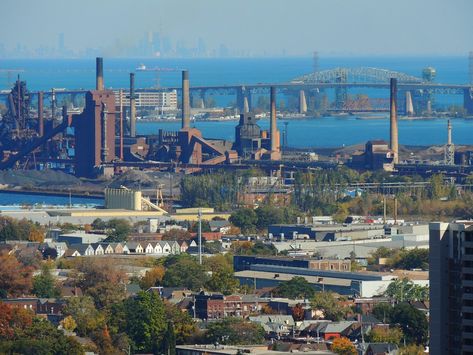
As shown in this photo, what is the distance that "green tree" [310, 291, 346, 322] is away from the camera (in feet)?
126

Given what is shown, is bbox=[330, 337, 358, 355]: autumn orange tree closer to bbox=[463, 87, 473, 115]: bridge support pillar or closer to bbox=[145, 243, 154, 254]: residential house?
bbox=[145, 243, 154, 254]: residential house

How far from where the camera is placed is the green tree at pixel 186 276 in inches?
1709

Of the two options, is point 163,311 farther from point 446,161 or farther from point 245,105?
point 245,105

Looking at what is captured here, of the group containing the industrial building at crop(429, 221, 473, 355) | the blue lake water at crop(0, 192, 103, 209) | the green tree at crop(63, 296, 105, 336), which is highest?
the industrial building at crop(429, 221, 473, 355)

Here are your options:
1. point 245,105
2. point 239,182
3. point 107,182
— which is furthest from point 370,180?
point 245,105

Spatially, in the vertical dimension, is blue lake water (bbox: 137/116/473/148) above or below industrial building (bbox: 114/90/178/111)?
below

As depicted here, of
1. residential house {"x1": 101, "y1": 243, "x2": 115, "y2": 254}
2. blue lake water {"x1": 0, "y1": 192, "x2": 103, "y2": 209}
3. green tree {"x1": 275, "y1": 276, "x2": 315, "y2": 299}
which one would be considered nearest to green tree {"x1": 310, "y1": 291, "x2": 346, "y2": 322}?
green tree {"x1": 275, "y1": 276, "x2": 315, "y2": 299}

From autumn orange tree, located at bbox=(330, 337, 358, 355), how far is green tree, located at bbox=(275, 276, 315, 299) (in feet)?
24.9

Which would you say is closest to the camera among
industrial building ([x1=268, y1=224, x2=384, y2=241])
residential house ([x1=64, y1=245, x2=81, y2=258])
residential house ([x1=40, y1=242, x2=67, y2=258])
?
residential house ([x1=64, y1=245, x2=81, y2=258])

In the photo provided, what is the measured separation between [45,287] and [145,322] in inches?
261

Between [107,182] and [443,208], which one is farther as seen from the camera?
[107,182]

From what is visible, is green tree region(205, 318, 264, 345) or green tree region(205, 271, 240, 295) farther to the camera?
green tree region(205, 271, 240, 295)

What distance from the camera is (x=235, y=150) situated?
268 feet

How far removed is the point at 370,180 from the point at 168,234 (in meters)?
16.9
